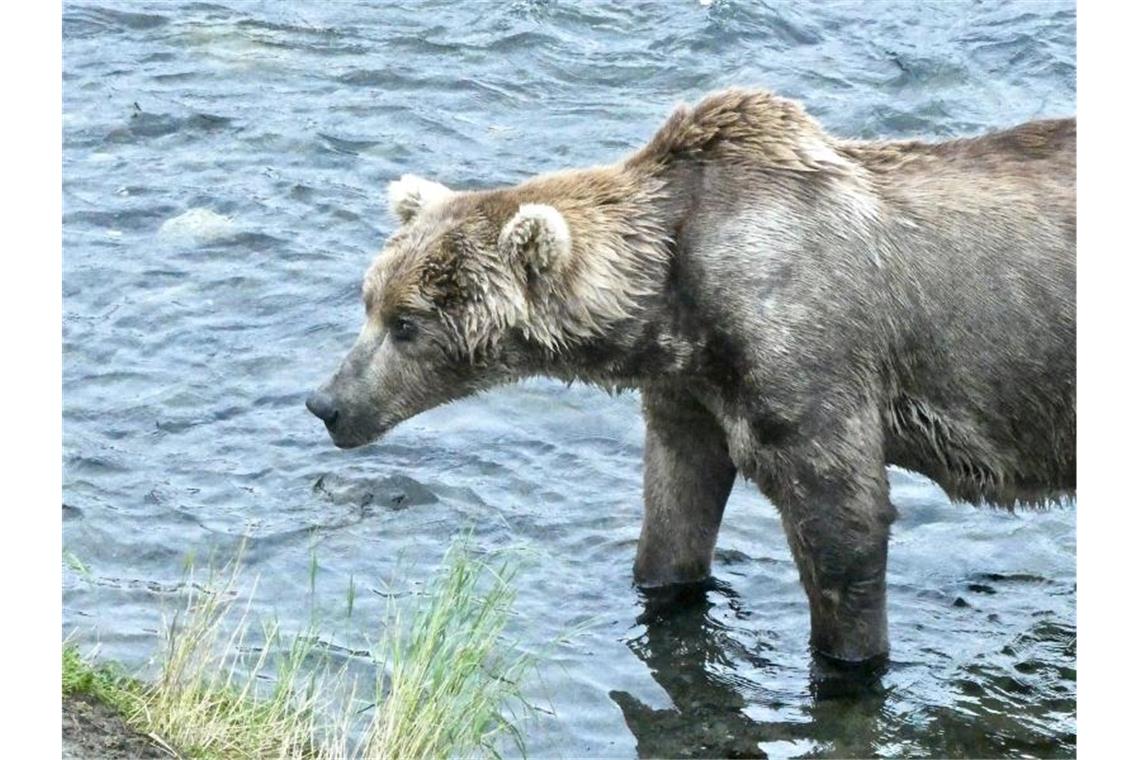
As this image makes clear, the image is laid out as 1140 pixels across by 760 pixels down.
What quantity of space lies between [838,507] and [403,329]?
5.97 ft

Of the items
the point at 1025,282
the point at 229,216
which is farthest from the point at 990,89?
the point at 1025,282

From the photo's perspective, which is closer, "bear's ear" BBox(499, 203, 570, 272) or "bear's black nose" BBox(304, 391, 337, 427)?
"bear's ear" BBox(499, 203, 570, 272)

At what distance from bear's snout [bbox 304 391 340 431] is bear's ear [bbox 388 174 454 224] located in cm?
84

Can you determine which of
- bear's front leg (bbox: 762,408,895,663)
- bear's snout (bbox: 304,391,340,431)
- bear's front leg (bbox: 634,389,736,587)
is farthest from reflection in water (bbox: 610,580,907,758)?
bear's snout (bbox: 304,391,340,431)

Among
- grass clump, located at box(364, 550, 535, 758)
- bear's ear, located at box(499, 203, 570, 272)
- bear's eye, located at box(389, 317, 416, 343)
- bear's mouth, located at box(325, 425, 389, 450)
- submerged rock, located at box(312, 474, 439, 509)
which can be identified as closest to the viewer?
grass clump, located at box(364, 550, 535, 758)

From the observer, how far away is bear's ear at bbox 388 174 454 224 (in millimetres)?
7473

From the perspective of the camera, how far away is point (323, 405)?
7277 millimetres

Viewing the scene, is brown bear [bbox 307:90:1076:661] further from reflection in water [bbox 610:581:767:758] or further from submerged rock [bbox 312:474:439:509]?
submerged rock [bbox 312:474:439:509]

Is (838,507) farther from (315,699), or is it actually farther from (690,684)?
(315,699)

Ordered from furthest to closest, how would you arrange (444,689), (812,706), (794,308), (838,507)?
(812,706)
(838,507)
(794,308)
(444,689)

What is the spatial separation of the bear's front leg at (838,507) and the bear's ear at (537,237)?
1.11m

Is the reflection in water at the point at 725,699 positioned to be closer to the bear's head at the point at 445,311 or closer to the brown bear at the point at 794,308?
the brown bear at the point at 794,308

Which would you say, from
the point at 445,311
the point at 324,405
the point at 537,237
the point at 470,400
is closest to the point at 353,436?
the point at 324,405

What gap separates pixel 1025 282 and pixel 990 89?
650 cm
